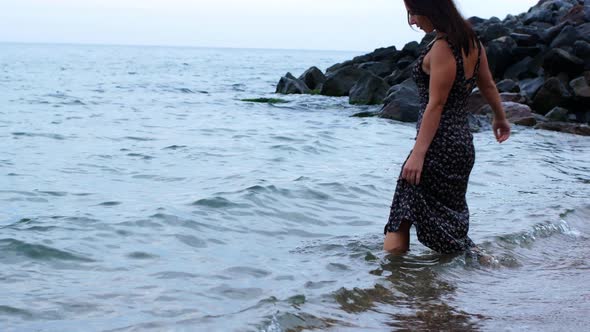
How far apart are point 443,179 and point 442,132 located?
286mm

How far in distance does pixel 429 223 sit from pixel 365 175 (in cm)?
482

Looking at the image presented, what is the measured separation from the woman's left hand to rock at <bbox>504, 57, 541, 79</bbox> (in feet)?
53.3

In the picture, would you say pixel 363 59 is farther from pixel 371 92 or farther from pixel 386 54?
pixel 371 92

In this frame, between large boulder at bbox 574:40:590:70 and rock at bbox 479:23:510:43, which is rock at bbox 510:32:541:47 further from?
large boulder at bbox 574:40:590:70

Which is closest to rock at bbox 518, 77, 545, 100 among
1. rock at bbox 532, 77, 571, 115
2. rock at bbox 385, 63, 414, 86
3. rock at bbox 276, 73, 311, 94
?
rock at bbox 532, 77, 571, 115

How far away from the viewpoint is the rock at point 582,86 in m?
16.1

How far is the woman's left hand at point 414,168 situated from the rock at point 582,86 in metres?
12.6

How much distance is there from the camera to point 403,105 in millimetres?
16828

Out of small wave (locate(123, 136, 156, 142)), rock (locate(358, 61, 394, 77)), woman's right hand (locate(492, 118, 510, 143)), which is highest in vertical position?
woman's right hand (locate(492, 118, 510, 143))

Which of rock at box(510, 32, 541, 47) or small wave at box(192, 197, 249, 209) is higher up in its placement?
rock at box(510, 32, 541, 47)

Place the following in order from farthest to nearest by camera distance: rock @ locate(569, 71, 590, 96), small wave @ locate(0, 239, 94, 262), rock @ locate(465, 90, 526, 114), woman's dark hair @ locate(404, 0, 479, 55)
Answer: rock @ locate(465, 90, 526, 114) → rock @ locate(569, 71, 590, 96) → small wave @ locate(0, 239, 94, 262) → woman's dark hair @ locate(404, 0, 479, 55)

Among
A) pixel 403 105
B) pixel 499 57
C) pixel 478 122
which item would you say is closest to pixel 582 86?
pixel 478 122

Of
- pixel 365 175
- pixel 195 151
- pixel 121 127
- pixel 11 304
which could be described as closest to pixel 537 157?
pixel 365 175

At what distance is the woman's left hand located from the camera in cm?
461
